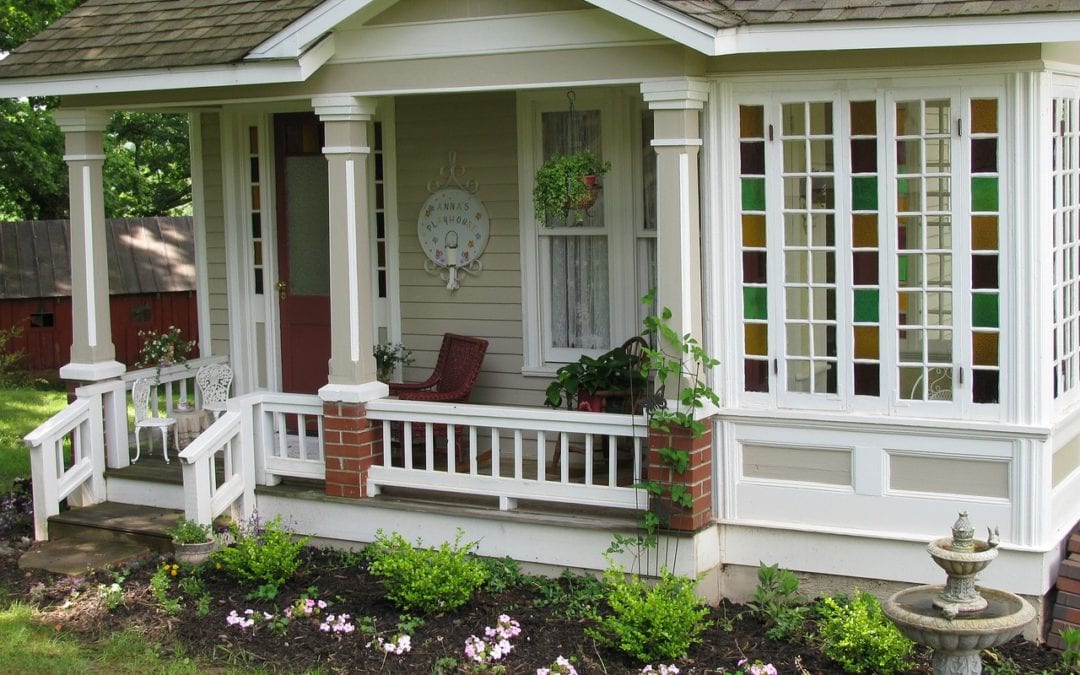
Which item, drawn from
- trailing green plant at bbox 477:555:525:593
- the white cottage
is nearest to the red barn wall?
the white cottage

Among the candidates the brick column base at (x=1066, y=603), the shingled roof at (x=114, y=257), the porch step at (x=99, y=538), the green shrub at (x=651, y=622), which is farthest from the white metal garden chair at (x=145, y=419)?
the shingled roof at (x=114, y=257)

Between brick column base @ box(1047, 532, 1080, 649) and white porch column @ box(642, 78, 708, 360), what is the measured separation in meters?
2.36

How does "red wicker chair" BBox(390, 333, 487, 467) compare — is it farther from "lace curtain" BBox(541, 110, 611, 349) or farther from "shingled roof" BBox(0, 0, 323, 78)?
"shingled roof" BBox(0, 0, 323, 78)

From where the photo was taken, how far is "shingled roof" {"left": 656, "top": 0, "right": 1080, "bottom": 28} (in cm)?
630

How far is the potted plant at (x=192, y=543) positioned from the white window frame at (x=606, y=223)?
100.0 inches

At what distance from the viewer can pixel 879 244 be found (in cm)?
715

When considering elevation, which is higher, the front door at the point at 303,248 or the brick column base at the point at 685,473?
the front door at the point at 303,248

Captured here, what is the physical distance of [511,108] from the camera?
9.27m

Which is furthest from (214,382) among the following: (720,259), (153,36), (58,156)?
(58,156)

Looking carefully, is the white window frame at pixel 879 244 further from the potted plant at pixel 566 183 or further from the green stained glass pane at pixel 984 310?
the potted plant at pixel 566 183

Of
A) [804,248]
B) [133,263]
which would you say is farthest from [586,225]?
[133,263]

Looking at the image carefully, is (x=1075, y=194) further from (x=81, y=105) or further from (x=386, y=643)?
(x=81, y=105)

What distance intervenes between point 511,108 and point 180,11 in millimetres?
2352

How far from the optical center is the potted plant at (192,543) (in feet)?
26.0
